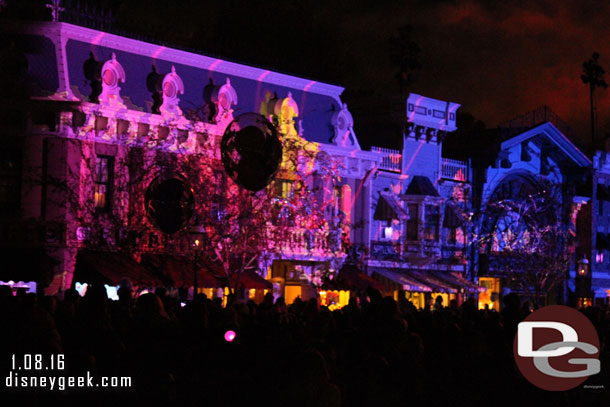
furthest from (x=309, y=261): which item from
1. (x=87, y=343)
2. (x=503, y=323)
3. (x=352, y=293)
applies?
(x=87, y=343)

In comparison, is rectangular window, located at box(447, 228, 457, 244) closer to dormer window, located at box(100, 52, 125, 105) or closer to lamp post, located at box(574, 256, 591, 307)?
lamp post, located at box(574, 256, 591, 307)

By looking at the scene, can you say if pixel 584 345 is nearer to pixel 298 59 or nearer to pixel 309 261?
pixel 309 261

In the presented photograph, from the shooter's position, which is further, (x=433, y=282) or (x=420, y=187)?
(x=420, y=187)

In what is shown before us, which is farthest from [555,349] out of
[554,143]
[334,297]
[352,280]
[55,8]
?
[554,143]

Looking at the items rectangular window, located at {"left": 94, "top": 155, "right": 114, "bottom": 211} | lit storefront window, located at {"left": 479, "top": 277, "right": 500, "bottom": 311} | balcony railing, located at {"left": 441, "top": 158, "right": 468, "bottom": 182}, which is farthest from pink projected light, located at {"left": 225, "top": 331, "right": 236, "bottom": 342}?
lit storefront window, located at {"left": 479, "top": 277, "right": 500, "bottom": 311}

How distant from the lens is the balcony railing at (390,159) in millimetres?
44000

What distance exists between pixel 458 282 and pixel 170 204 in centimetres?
2466

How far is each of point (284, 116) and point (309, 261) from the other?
501cm

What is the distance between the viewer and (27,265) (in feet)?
103

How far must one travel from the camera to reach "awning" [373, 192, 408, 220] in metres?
42.6

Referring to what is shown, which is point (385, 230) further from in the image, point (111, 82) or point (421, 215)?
point (111, 82)

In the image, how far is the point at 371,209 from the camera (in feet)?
140

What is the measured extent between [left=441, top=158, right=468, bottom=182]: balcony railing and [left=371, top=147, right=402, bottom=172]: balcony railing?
2941 mm

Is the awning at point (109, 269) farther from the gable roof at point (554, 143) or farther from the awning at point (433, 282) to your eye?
the gable roof at point (554, 143)
